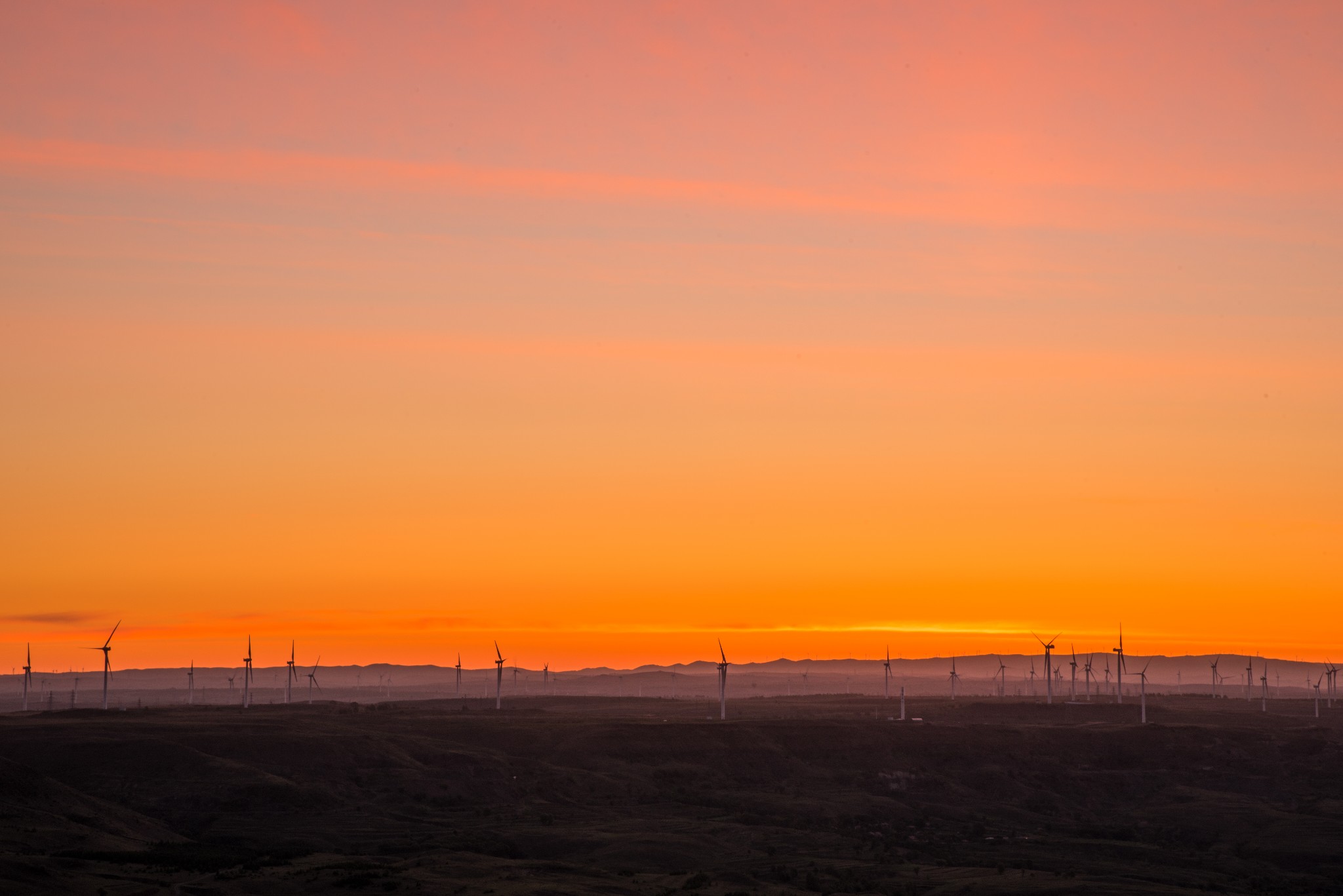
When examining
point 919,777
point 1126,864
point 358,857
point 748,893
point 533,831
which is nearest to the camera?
point 748,893

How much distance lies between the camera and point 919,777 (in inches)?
6924

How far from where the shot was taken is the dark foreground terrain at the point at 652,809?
10675 centimetres

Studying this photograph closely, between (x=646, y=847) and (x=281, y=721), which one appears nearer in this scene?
(x=646, y=847)

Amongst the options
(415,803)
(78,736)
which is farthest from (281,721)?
(415,803)

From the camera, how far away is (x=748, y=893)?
101625 mm

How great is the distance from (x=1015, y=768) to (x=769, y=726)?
34162 mm

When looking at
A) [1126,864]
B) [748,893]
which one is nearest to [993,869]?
[1126,864]

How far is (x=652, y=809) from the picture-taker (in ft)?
497

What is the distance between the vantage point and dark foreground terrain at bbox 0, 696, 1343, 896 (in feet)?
350

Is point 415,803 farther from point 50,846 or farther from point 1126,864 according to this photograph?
point 1126,864

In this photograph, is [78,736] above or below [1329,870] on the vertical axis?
above

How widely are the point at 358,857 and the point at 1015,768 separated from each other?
3817 inches

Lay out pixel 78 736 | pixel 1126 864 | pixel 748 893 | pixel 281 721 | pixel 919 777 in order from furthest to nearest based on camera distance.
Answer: pixel 281 721 → pixel 919 777 → pixel 78 736 → pixel 1126 864 → pixel 748 893

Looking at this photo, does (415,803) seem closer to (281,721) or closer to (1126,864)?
(281,721)
